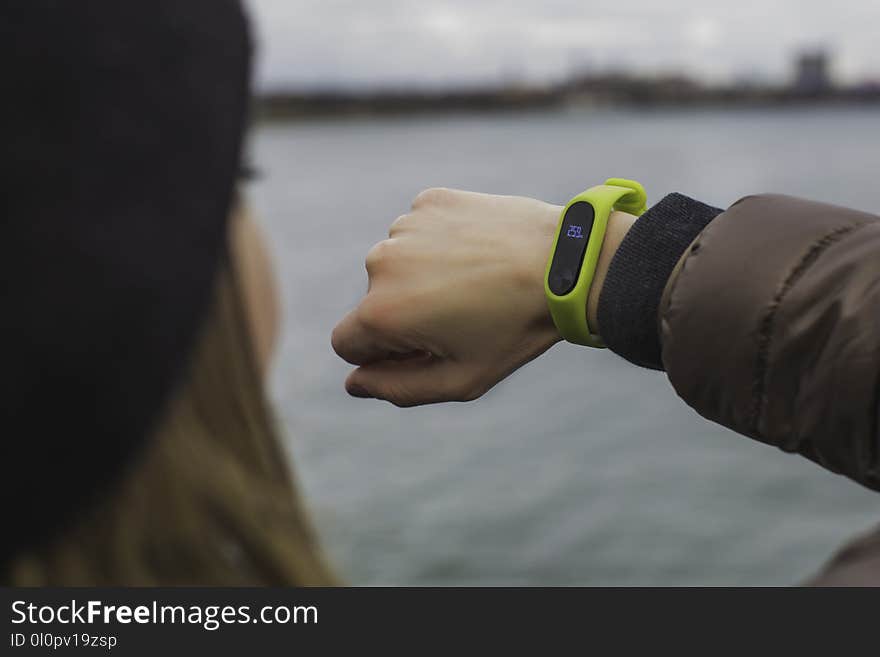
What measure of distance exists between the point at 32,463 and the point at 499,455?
1032 cm

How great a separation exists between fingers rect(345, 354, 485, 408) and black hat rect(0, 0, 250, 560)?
0.26 meters

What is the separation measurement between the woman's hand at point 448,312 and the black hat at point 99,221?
247 millimetres

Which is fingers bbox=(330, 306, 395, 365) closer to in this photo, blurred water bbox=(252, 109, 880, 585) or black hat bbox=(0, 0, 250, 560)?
black hat bbox=(0, 0, 250, 560)

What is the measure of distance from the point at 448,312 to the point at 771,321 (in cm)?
25

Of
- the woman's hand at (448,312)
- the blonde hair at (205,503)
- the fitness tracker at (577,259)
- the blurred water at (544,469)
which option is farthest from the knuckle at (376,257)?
the blurred water at (544,469)

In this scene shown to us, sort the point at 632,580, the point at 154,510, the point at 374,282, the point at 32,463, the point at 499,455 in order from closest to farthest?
the point at 374,282, the point at 32,463, the point at 154,510, the point at 632,580, the point at 499,455

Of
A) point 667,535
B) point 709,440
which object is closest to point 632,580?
point 667,535

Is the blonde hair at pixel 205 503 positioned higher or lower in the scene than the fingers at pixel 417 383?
lower

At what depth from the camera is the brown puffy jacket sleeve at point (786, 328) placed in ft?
2.26

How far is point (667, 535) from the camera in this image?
10.1 meters

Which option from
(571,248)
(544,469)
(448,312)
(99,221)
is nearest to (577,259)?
(571,248)

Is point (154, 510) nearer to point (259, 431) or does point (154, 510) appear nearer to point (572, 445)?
point (259, 431)

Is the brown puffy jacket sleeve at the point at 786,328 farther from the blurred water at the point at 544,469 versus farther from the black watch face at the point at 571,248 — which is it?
the blurred water at the point at 544,469

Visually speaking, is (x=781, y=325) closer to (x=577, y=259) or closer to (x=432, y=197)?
(x=577, y=259)
